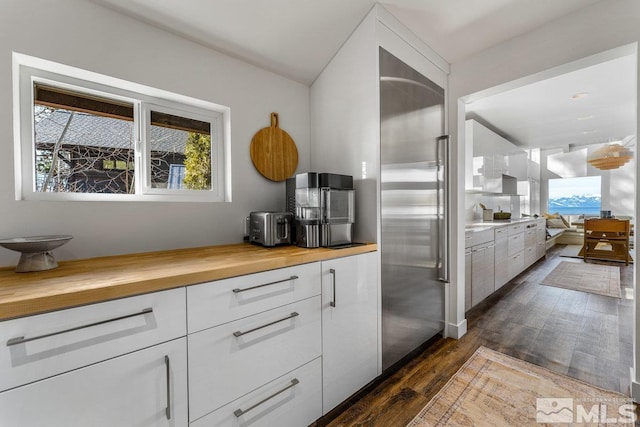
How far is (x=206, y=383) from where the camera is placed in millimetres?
1070

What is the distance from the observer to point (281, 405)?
4.24 ft

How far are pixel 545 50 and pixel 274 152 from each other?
6.45ft

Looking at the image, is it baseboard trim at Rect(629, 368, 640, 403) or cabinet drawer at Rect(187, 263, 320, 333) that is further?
baseboard trim at Rect(629, 368, 640, 403)

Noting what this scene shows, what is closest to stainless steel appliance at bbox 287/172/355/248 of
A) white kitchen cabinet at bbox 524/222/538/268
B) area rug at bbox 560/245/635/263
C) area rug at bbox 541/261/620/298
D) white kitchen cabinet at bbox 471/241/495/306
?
white kitchen cabinet at bbox 471/241/495/306

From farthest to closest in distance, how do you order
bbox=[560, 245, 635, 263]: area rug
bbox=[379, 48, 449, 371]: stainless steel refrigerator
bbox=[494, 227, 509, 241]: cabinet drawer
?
bbox=[560, 245, 635, 263]: area rug, bbox=[494, 227, 509, 241]: cabinet drawer, bbox=[379, 48, 449, 371]: stainless steel refrigerator

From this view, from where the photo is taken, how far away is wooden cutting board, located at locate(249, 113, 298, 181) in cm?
197

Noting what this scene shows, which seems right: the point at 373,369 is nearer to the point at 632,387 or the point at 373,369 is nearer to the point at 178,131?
the point at 632,387

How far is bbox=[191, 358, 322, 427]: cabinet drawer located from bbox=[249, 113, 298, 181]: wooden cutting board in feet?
4.25

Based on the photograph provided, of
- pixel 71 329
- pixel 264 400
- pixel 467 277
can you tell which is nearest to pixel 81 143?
pixel 71 329

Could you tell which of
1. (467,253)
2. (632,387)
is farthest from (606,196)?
(632,387)

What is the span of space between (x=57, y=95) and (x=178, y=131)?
570mm

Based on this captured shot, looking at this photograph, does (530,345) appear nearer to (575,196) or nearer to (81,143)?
(81,143)

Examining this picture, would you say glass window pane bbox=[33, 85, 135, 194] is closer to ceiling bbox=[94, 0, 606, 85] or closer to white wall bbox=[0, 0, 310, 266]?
white wall bbox=[0, 0, 310, 266]

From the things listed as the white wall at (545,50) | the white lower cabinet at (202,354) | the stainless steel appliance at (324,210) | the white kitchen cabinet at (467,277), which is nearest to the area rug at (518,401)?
the white wall at (545,50)
